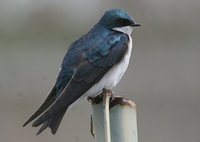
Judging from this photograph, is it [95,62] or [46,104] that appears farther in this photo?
[95,62]

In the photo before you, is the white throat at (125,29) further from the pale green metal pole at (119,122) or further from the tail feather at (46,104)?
the pale green metal pole at (119,122)

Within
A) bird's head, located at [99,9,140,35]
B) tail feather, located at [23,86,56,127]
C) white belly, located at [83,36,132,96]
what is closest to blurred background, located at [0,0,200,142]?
bird's head, located at [99,9,140,35]

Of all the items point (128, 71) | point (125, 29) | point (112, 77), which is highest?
point (125, 29)

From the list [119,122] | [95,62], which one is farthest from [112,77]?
[119,122]

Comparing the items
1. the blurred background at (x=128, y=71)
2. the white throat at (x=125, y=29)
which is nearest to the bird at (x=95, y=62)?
the white throat at (x=125, y=29)

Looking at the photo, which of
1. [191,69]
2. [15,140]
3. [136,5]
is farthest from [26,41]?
[15,140]

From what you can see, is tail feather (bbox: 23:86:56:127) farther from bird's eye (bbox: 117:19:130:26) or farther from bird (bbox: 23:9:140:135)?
bird's eye (bbox: 117:19:130:26)

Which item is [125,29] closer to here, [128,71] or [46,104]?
[46,104]
